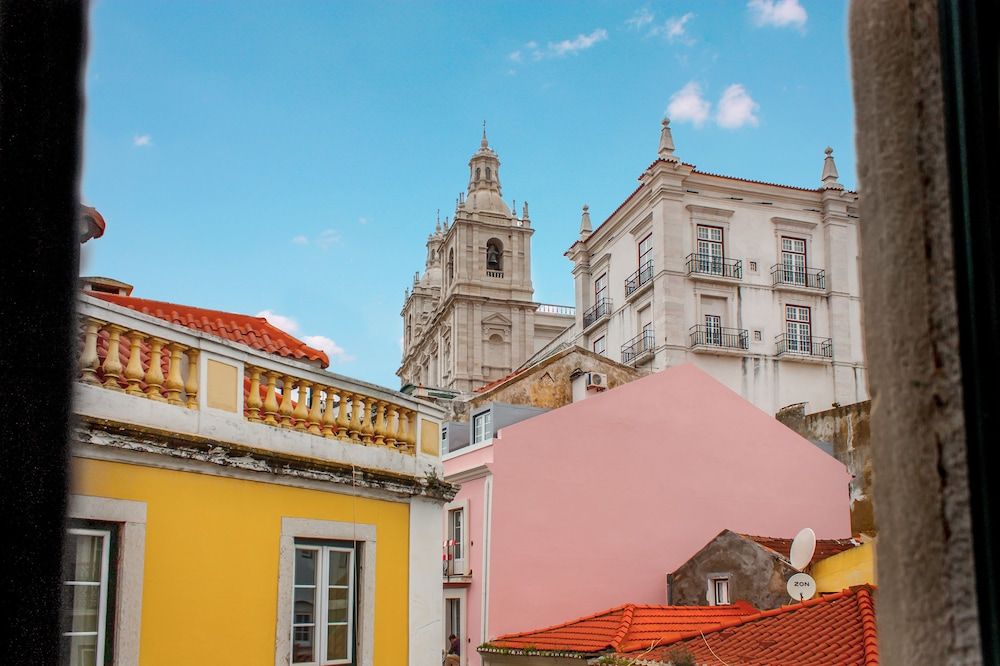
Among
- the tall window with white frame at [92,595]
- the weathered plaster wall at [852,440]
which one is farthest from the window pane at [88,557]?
the weathered plaster wall at [852,440]

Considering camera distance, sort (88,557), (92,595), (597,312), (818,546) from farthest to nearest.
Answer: (597,312)
(818,546)
(88,557)
(92,595)

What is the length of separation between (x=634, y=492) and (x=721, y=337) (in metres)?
9.97

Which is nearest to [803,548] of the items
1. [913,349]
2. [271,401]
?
[271,401]

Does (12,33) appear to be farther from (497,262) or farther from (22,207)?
(497,262)

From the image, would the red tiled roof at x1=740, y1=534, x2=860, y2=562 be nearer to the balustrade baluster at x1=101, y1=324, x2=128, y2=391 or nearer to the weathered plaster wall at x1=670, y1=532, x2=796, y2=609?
the weathered plaster wall at x1=670, y1=532, x2=796, y2=609

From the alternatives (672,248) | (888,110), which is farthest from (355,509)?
(672,248)

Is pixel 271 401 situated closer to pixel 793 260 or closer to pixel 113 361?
pixel 113 361

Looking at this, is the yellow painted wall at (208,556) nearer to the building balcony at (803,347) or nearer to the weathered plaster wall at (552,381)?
the weathered plaster wall at (552,381)

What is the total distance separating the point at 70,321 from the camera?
1.47 metres

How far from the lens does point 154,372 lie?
19.7ft

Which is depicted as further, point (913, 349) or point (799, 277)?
point (799, 277)

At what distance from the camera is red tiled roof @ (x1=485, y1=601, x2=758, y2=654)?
12.0 m

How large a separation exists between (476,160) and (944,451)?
53.9m

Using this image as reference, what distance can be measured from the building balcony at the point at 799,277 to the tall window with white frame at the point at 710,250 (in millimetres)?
1508
